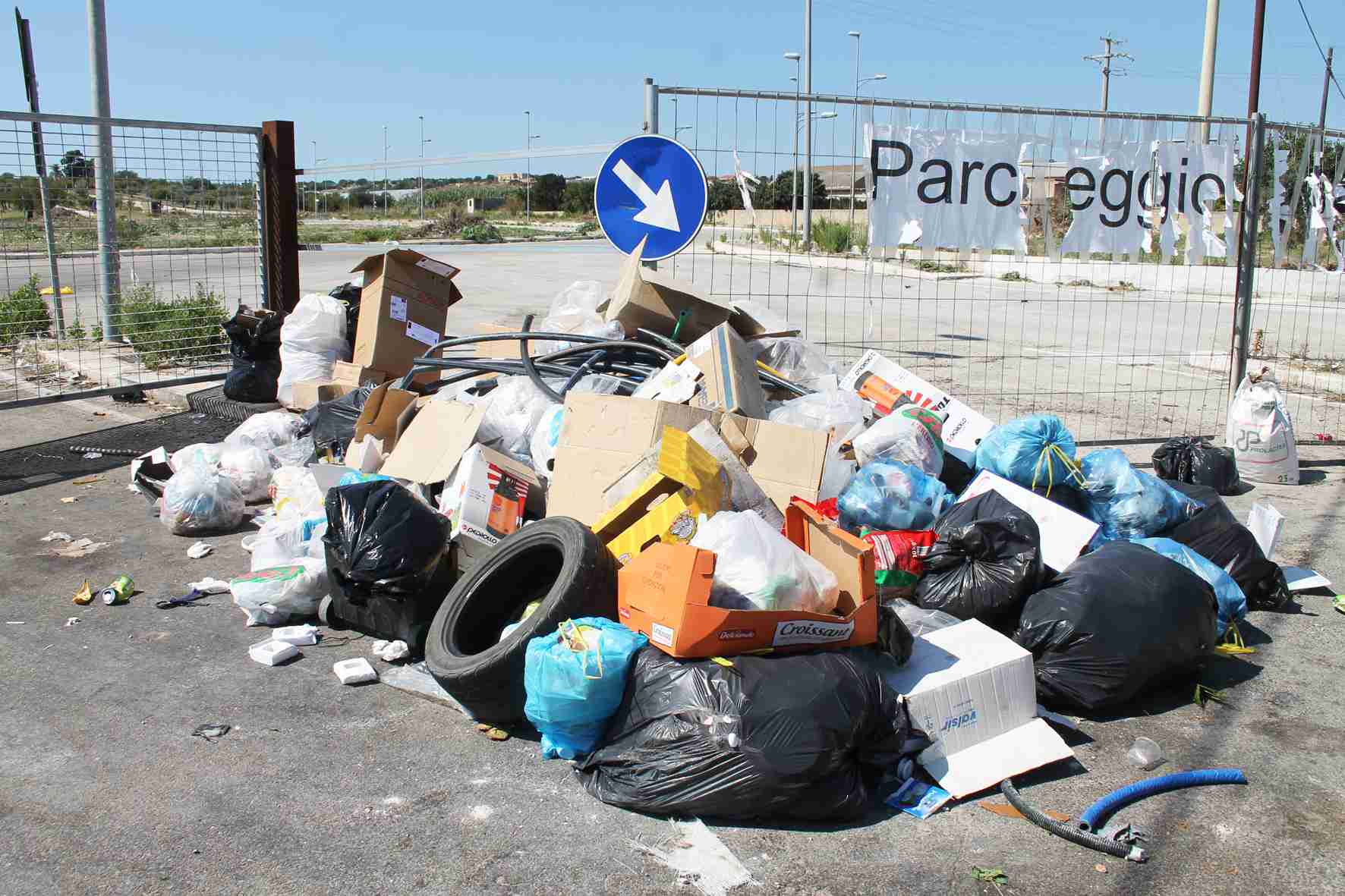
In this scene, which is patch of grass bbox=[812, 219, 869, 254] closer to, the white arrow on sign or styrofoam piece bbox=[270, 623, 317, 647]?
the white arrow on sign

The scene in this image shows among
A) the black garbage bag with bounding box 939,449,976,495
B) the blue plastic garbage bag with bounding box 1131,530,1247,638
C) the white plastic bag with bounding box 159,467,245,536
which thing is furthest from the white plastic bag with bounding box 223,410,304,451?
the blue plastic garbage bag with bounding box 1131,530,1247,638

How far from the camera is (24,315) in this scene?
9852 mm

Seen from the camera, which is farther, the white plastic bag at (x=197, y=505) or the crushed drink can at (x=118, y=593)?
the white plastic bag at (x=197, y=505)

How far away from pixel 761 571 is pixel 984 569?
1013mm

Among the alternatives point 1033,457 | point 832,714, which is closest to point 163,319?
point 1033,457

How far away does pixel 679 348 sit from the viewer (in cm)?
557

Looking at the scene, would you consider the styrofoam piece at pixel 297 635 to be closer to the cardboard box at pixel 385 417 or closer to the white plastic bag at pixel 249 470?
the cardboard box at pixel 385 417

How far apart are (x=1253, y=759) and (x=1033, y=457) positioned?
5.61ft

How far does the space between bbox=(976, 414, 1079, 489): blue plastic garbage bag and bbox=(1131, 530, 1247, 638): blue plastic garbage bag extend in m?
0.51

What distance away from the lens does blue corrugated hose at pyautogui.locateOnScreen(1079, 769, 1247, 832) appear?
2861 millimetres

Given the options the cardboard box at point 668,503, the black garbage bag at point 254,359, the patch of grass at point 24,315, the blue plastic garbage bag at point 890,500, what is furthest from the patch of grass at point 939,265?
the patch of grass at point 24,315

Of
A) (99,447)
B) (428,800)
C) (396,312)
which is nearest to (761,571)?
(428,800)

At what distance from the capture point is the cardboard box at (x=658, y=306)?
5.68m

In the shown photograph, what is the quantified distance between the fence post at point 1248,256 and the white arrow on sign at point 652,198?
393cm
